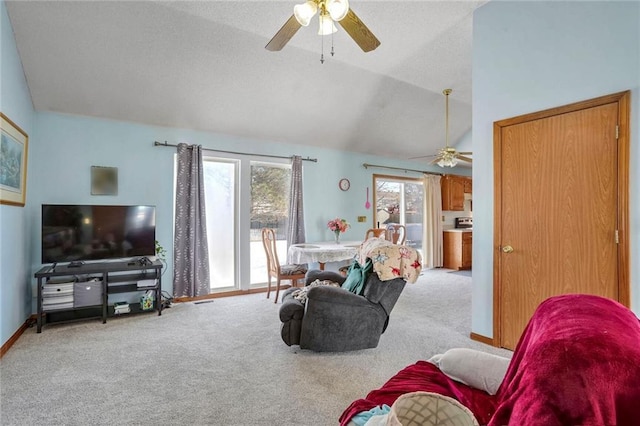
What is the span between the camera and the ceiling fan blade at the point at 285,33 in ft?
7.61

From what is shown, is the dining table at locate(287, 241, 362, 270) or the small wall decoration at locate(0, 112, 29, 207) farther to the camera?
the dining table at locate(287, 241, 362, 270)

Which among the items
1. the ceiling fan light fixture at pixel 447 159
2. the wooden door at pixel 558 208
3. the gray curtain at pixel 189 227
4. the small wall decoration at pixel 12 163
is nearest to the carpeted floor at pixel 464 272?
the ceiling fan light fixture at pixel 447 159

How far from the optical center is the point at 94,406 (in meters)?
2.07

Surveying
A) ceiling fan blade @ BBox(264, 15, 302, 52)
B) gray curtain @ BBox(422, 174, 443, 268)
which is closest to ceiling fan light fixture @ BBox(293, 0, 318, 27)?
ceiling fan blade @ BBox(264, 15, 302, 52)

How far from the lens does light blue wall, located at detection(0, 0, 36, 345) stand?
286 centimetres

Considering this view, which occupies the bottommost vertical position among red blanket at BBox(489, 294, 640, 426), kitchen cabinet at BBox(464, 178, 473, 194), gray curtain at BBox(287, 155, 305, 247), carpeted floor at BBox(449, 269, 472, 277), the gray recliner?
carpeted floor at BBox(449, 269, 472, 277)

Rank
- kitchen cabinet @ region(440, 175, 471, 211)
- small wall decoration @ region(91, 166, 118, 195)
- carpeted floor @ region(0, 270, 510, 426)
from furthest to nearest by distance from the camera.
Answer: kitchen cabinet @ region(440, 175, 471, 211)
small wall decoration @ region(91, 166, 118, 195)
carpeted floor @ region(0, 270, 510, 426)

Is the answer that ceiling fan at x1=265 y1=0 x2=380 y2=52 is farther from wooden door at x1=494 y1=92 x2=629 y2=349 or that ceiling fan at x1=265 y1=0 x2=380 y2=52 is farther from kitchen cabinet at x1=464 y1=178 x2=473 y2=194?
kitchen cabinet at x1=464 y1=178 x2=473 y2=194

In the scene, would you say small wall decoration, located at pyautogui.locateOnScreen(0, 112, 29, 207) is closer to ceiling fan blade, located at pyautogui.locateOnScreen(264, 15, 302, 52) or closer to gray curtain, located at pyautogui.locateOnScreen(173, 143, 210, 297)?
gray curtain, located at pyautogui.locateOnScreen(173, 143, 210, 297)

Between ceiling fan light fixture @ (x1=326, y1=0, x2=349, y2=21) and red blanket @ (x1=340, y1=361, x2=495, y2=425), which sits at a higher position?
ceiling fan light fixture @ (x1=326, y1=0, x2=349, y2=21)

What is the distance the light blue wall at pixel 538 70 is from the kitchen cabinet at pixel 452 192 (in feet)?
15.2

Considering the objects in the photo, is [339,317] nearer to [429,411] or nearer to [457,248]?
[429,411]

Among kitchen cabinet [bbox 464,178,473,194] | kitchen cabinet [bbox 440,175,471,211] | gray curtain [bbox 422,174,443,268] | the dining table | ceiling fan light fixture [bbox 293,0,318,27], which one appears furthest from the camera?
kitchen cabinet [bbox 464,178,473,194]

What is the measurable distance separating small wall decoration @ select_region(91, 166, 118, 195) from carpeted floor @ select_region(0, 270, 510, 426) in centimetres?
155
